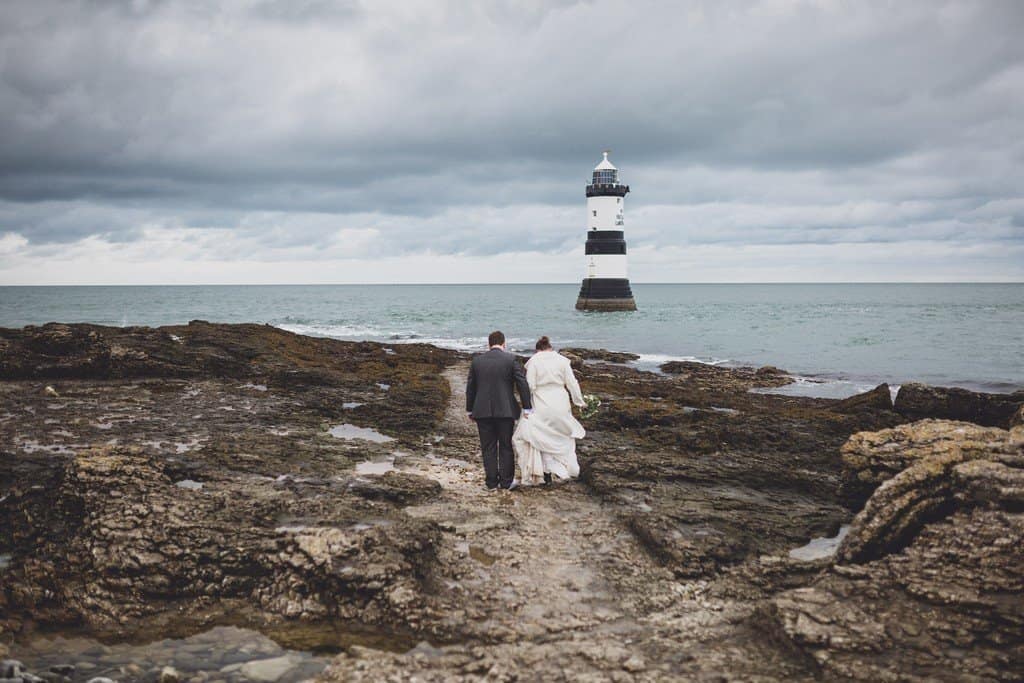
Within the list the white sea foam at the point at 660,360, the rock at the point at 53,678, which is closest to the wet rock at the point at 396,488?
the rock at the point at 53,678

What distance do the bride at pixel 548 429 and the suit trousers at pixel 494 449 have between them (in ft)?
0.87

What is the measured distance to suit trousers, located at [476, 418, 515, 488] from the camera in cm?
938

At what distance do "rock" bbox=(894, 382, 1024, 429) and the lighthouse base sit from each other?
1893 inches

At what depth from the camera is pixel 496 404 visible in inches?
364

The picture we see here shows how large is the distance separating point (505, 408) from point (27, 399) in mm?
10365

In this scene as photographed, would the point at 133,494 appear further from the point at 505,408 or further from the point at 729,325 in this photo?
the point at 729,325

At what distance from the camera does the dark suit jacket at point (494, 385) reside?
30.3 feet

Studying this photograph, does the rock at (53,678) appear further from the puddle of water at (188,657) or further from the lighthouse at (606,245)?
the lighthouse at (606,245)

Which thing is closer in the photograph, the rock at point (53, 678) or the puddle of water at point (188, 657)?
the rock at point (53, 678)

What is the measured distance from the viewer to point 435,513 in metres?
8.12

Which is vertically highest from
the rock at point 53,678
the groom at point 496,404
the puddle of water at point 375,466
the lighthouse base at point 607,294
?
the lighthouse base at point 607,294

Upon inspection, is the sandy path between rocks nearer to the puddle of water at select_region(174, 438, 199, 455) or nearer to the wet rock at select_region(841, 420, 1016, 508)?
the wet rock at select_region(841, 420, 1016, 508)

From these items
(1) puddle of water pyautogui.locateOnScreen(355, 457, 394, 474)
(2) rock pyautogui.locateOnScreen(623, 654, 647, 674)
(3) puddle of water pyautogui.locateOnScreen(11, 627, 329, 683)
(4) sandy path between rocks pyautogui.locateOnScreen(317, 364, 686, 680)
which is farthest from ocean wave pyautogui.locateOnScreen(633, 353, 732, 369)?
Answer: (3) puddle of water pyautogui.locateOnScreen(11, 627, 329, 683)

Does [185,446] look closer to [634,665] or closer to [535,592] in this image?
[535,592]
